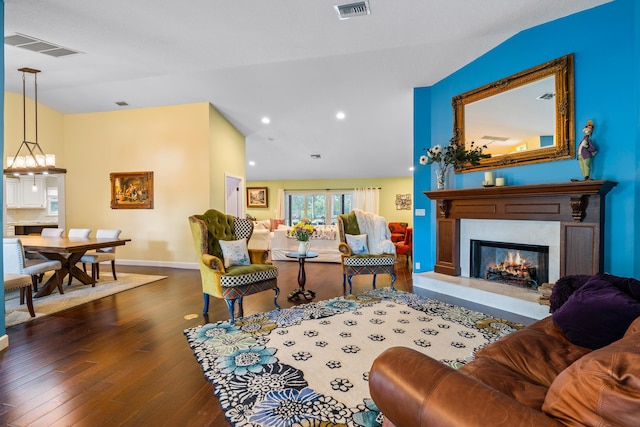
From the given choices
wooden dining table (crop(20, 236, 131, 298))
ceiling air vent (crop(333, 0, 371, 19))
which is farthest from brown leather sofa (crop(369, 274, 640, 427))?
wooden dining table (crop(20, 236, 131, 298))

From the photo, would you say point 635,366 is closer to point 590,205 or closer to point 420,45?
point 590,205

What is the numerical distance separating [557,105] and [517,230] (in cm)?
150

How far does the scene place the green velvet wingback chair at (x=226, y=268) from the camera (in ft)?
11.1

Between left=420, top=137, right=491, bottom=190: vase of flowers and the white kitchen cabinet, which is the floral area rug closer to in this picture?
left=420, top=137, right=491, bottom=190: vase of flowers

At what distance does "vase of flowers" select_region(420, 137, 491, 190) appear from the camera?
429 cm

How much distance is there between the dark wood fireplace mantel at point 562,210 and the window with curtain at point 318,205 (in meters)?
7.36

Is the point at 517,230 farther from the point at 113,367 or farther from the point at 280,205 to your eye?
the point at 280,205

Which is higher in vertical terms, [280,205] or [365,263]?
[280,205]

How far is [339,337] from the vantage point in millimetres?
2902

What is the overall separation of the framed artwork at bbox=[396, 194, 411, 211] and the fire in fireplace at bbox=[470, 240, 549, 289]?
656 centimetres

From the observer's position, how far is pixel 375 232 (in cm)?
519

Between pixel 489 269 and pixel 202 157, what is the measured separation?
208 inches

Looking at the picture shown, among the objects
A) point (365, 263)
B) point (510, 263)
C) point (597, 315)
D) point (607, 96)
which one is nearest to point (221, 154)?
point (365, 263)

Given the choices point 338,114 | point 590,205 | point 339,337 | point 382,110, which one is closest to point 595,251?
point 590,205
